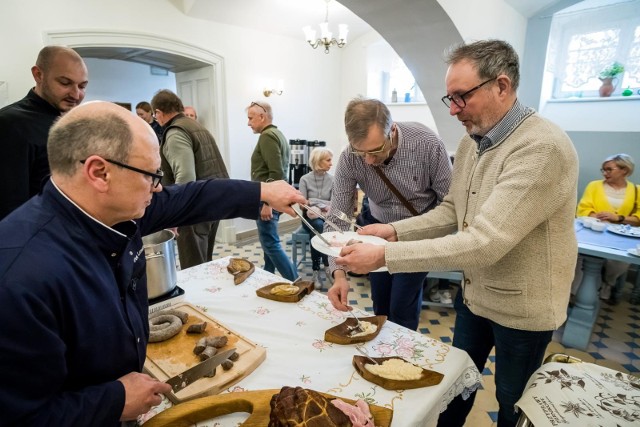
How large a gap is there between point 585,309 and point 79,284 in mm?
3589

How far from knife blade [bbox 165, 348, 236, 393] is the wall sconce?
5098mm

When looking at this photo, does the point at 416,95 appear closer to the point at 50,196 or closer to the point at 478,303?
the point at 478,303

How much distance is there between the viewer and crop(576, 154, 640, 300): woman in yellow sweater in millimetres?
3645

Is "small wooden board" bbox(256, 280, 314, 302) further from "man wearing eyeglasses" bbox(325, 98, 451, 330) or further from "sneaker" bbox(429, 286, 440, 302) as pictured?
Result: "sneaker" bbox(429, 286, 440, 302)

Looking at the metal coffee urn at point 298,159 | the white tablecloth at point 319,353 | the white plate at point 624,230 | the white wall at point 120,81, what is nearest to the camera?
the white tablecloth at point 319,353

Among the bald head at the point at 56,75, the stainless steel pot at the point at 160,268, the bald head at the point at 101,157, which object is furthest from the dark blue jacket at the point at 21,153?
the bald head at the point at 101,157

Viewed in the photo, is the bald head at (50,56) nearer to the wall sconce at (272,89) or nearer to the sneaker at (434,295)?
the sneaker at (434,295)

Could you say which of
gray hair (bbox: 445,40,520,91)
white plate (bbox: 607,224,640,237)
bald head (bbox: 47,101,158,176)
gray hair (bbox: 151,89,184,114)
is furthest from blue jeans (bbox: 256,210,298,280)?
white plate (bbox: 607,224,640,237)

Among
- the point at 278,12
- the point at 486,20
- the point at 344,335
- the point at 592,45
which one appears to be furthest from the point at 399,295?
the point at 592,45

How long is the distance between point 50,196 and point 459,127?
3.97m

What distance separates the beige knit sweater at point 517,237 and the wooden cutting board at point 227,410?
46 centimetres

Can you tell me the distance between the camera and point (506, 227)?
109cm

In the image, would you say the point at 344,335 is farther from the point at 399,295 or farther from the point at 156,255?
the point at 156,255

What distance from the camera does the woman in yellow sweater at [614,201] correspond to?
3645 millimetres
